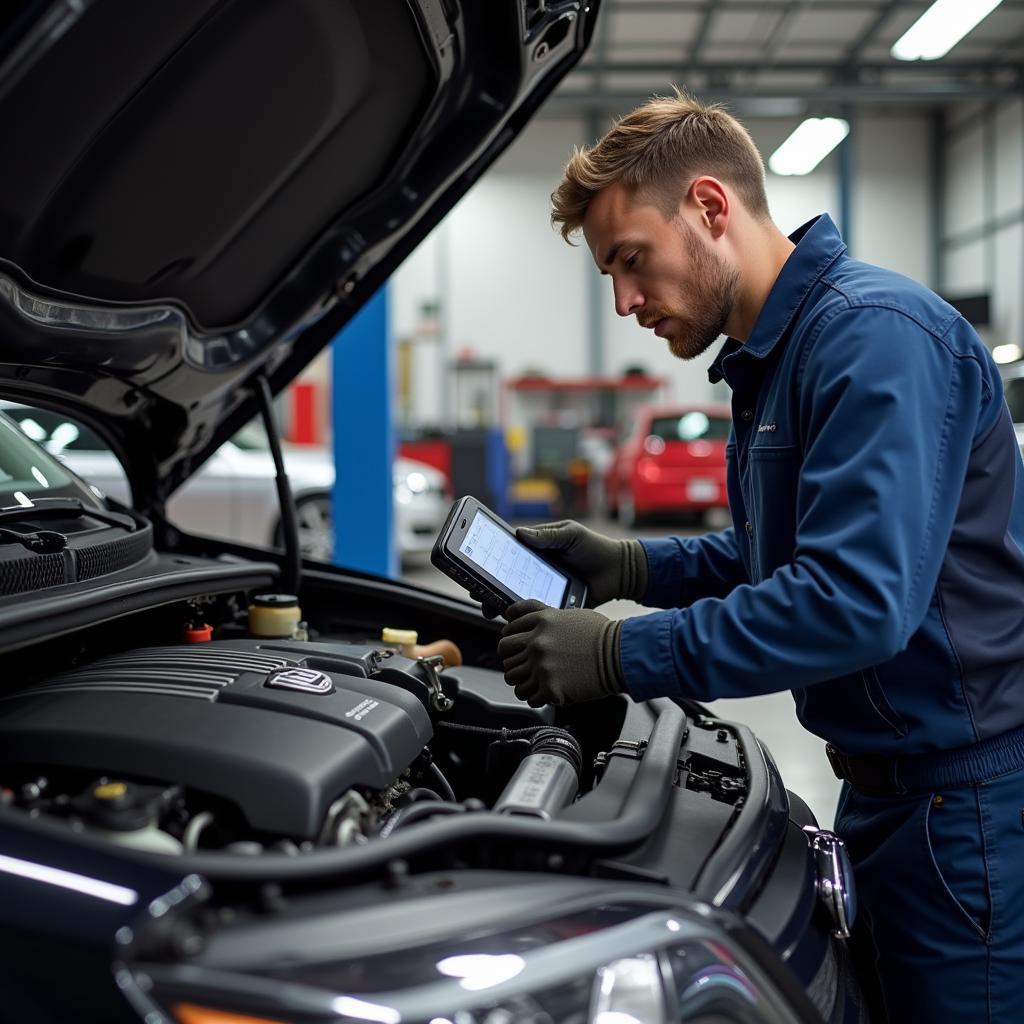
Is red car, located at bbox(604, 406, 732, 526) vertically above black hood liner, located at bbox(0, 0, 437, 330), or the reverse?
black hood liner, located at bbox(0, 0, 437, 330)

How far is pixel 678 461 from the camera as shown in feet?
28.9

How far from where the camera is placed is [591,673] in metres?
1.13

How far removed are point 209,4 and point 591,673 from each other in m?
0.88

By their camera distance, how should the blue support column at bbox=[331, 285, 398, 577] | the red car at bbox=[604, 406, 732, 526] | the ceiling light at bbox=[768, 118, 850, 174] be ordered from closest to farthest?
the blue support column at bbox=[331, 285, 398, 577], the red car at bbox=[604, 406, 732, 526], the ceiling light at bbox=[768, 118, 850, 174]

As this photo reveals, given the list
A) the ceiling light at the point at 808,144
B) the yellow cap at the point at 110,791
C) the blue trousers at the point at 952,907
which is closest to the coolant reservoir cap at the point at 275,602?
the yellow cap at the point at 110,791

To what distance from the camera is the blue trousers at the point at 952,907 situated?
114cm

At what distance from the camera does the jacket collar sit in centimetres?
123

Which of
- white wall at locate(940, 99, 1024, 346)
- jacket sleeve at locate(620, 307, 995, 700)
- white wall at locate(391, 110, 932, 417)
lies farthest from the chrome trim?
white wall at locate(391, 110, 932, 417)

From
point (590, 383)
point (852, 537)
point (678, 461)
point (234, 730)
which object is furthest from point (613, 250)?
point (590, 383)

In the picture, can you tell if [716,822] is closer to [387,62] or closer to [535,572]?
[535,572]

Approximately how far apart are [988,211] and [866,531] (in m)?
13.1

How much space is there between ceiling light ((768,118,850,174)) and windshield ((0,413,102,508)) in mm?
8703

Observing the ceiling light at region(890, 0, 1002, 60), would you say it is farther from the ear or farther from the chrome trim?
the chrome trim

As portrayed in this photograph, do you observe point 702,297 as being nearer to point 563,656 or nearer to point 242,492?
point 563,656
